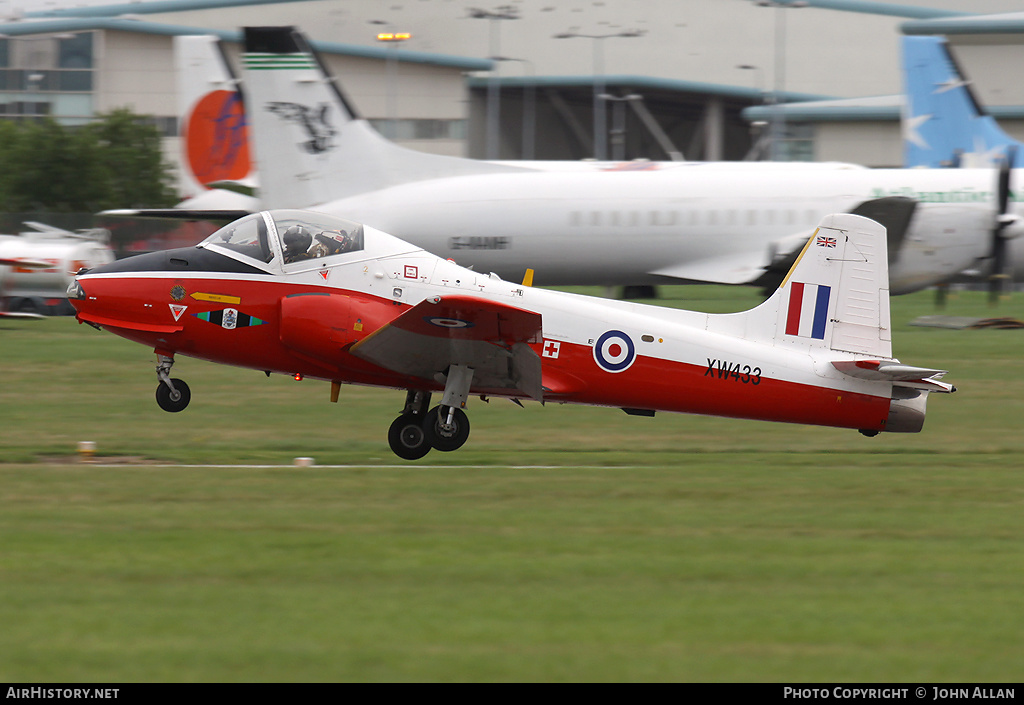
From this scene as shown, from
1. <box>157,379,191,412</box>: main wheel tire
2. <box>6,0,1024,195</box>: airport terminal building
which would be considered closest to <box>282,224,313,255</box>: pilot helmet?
<box>157,379,191,412</box>: main wheel tire

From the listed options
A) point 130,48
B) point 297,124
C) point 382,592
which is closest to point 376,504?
point 382,592

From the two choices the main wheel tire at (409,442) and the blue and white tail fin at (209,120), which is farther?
the blue and white tail fin at (209,120)

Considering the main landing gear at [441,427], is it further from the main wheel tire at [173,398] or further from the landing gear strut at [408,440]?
the main wheel tire at [173,398]

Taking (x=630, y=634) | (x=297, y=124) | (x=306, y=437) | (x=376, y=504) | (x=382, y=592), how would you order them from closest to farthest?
(x=630, y=634), (x=382, y=592), (x=376, y=504), (x=306, y=437), (x=297, y=124)

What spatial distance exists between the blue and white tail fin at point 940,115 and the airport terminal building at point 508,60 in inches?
1286

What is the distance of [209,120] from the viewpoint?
35.8 m

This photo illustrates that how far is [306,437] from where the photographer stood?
49.4 ft

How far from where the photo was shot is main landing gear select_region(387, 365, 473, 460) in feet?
43.4

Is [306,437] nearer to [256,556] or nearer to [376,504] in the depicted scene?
[376,504]

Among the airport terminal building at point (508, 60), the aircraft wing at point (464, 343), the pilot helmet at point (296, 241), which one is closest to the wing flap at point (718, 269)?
the aircraft wing at point (464, 343)

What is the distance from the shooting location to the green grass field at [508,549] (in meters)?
7.01

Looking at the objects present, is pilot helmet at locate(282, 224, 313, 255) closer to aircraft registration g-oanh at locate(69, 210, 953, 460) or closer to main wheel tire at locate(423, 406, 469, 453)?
aircraft registration g-oanh at locate(69, 210, 953, 460)

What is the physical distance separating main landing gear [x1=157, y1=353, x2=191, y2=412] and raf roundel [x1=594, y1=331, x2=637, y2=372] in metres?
4.80

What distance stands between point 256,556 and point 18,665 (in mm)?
2543
